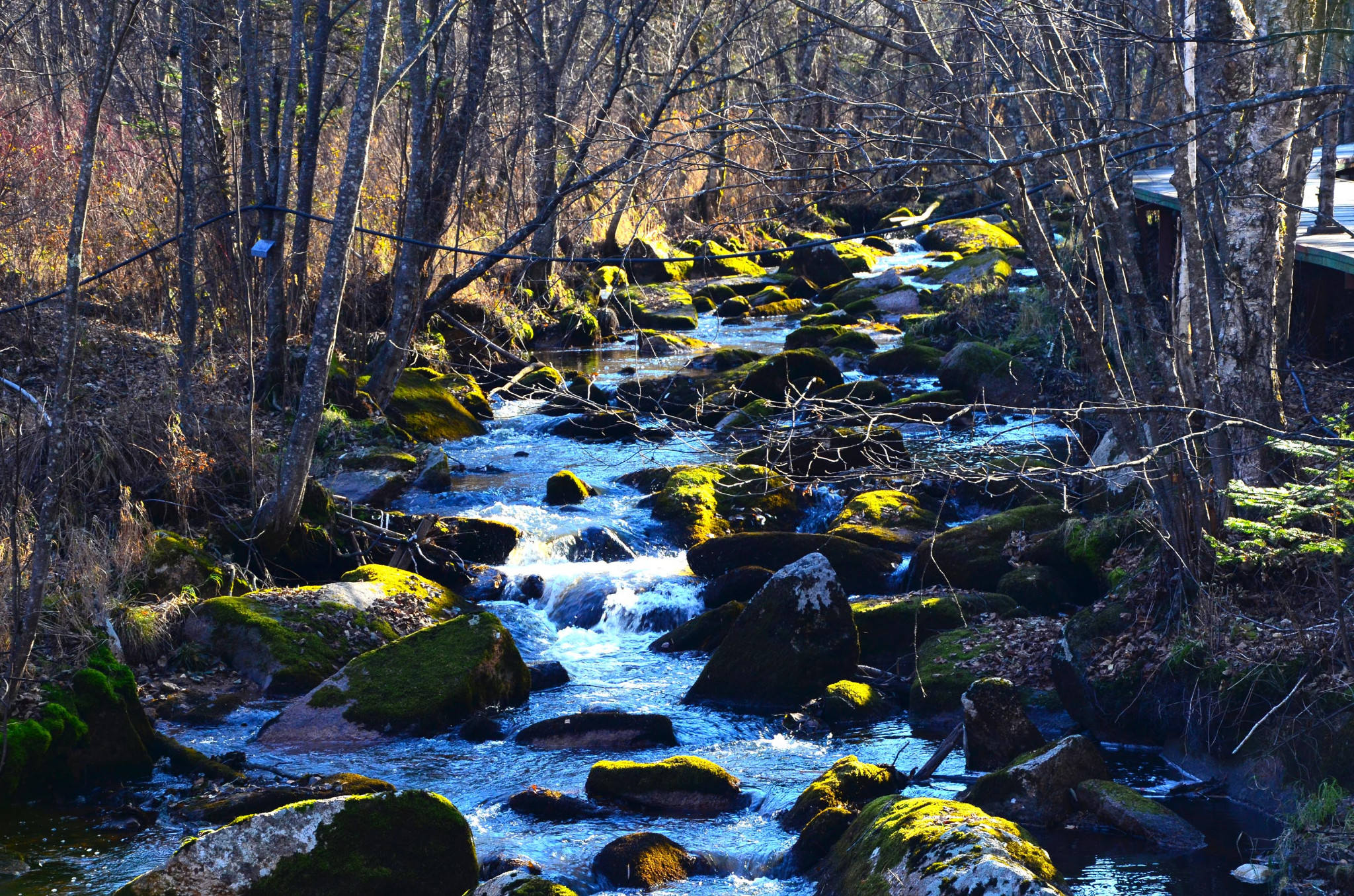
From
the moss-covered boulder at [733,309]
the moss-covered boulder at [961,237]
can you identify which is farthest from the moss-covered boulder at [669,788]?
the moss-covered boulder at [961,237]

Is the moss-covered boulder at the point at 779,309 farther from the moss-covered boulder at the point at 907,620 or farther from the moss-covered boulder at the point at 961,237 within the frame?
the moss-covered boulder at the point at 907,620

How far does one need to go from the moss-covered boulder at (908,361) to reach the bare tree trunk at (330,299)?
10.6 metres

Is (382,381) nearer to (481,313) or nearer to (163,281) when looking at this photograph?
(163,281)

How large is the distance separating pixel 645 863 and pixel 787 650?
294 centimetres

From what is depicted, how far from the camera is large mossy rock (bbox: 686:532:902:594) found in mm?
10977

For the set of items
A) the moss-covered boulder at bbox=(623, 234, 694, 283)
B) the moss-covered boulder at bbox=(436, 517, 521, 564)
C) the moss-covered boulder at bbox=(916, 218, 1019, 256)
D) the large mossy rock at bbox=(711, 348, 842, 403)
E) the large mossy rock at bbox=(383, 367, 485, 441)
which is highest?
the moss-covered boulder at bbox=(916, 218, 1019, 256)

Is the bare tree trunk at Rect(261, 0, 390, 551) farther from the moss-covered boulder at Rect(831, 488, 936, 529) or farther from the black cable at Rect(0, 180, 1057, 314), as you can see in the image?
the moss-covered boulder at Rect(831, 488, 936, 529)

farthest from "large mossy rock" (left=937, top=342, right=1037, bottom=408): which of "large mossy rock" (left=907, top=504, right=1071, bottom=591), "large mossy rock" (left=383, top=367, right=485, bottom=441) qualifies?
"large mossy rock" (left=383, top=367, right=485, bottom=441)

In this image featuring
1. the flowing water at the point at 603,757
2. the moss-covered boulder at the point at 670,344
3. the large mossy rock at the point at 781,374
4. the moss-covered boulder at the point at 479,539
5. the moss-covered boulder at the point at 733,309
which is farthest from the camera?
the moss-covered boulder at the point at 733,309

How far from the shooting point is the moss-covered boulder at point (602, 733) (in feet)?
26.6

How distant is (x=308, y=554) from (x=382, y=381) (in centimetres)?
490

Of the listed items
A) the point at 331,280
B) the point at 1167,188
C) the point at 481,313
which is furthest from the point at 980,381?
the point at 331,280

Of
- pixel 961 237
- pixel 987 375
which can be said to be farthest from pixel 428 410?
pixel 961 237

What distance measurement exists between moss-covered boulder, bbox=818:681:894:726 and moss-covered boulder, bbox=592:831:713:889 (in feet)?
7.54
